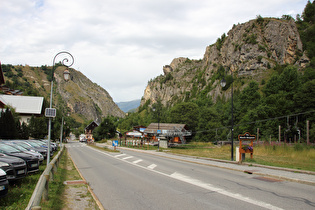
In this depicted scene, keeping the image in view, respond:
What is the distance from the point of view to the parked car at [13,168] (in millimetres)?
8973

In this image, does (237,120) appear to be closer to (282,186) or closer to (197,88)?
(282,186)

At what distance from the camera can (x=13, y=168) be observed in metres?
9.30

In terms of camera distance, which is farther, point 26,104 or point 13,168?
point 26,104

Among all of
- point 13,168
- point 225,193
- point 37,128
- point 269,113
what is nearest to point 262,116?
point 269,113

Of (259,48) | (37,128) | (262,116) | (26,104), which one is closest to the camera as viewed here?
(37,128)

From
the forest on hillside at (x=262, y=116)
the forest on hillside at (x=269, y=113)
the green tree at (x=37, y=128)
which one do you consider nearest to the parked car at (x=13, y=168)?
the forest on hillside at (x=262, y=116)

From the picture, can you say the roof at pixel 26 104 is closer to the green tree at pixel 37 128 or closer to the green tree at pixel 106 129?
the green tree at pixel 37 128

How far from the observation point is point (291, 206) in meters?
6.91

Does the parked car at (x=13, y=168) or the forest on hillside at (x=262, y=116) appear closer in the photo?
the parked car at (x=13, y=168)

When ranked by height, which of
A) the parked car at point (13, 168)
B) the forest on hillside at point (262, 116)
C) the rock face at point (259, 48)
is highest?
the rock face at point (259, 48)

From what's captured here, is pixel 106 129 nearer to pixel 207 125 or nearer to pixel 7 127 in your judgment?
pixel 207 125

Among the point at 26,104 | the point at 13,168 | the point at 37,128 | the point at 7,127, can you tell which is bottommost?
the point at 13,168

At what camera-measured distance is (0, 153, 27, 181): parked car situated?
29.4 ft

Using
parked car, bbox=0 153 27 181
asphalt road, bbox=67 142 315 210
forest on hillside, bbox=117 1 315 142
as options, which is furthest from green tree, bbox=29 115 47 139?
parked car, bbox=0 153 27 181
